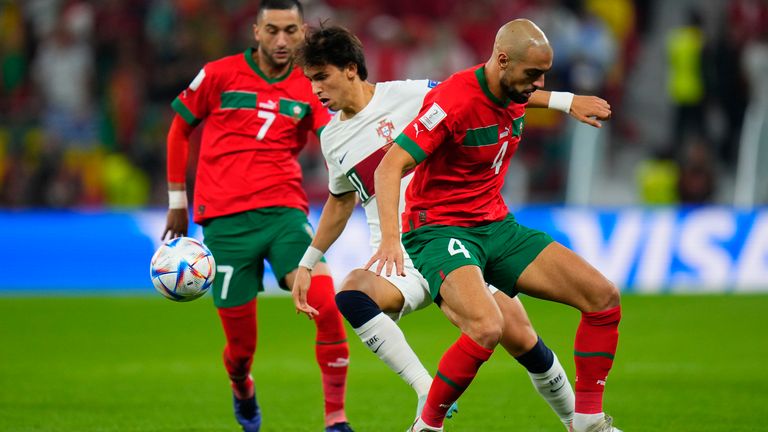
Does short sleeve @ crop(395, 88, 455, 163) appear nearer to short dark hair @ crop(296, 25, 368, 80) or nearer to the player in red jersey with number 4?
short dark hair @ crop(296, 25, 368, 80)

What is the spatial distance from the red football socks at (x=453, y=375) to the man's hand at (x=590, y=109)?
1.28m

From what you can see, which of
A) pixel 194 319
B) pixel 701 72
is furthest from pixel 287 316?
pixel 701 72

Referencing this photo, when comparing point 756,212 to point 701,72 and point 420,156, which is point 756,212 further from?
point 420,156

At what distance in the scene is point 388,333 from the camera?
6031 mm

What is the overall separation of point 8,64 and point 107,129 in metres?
1.99

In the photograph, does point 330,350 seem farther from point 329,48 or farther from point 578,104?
point 578,104

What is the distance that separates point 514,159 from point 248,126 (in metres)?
8.37

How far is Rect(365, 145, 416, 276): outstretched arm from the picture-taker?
17.3 ft

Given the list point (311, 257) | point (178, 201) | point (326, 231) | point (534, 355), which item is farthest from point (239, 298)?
point (534, 355)

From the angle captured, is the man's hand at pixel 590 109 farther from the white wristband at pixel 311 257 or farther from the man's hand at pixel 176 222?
the man's hand at pixel 176 222

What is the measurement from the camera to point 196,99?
23.5 feet

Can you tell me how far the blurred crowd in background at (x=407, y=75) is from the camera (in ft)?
50.9

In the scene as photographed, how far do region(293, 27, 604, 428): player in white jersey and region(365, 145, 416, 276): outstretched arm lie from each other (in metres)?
0.71

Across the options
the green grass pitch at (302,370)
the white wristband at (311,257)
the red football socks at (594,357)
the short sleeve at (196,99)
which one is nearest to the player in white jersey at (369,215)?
the white wristband at (311,257)
